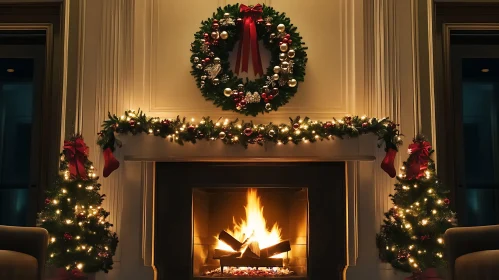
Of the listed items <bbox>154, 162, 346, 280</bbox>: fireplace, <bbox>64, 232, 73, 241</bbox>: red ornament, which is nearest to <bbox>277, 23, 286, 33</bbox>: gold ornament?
<bbox>154, 162, 346, 280</bbox>: fireplace

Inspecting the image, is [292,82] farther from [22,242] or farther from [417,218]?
[22,242]

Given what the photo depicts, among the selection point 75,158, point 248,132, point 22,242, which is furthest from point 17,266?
point 248,132

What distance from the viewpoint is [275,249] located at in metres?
5.19

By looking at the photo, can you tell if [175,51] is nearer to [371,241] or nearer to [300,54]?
[300,54]

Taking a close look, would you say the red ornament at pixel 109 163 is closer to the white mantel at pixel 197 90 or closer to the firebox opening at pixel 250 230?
the white mantel at pixel 197 90

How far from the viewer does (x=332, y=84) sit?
17.3ft

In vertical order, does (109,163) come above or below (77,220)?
above

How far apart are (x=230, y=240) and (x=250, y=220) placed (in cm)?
22

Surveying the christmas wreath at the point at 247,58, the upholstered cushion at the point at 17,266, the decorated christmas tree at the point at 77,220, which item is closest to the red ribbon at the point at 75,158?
the decorated christmas tree at the point at 77,220

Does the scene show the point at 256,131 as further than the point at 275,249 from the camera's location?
No

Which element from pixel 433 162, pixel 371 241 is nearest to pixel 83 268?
pixel 371 241

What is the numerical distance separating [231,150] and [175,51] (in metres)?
0.96

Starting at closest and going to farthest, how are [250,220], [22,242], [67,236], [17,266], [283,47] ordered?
1. [17,266]
2. [22,242]
3. [67,236]
4. [283,47]
5. [250,220]

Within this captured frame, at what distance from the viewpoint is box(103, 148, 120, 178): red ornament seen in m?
4.89
